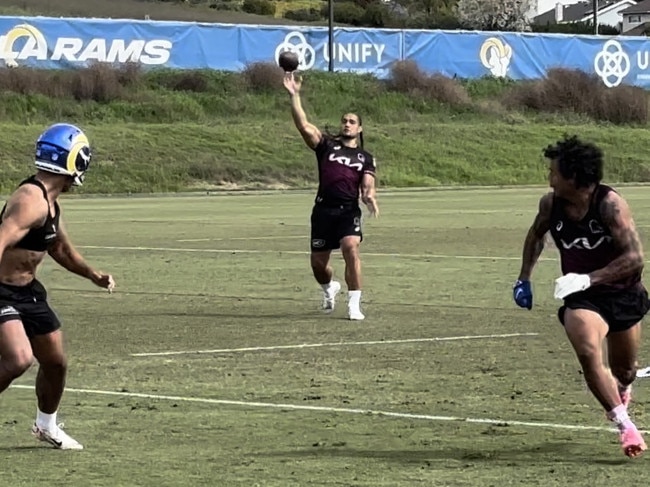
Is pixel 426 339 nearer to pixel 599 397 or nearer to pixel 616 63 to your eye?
pixel 599 397

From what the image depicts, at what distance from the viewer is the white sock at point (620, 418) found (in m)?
8.70

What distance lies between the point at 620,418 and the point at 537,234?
1.31 m

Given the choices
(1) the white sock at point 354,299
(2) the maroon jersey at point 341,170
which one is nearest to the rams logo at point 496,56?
(2) the maroon jersey at point 341,170

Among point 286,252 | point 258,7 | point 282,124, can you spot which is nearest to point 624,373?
point 286,252

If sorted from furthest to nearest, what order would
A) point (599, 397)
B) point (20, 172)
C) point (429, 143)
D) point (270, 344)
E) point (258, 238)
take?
point (429, 143) → point (20, 172) → point (258, 238) → point (270, 344) → point (599, 397)

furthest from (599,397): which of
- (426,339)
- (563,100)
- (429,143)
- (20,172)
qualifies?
(563,100)

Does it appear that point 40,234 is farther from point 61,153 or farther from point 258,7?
point 258,7

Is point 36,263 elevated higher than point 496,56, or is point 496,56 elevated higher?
point 36,263

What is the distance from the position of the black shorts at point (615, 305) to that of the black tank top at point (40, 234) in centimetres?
283

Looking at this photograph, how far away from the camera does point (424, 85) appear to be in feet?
197

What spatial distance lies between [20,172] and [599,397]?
126ft

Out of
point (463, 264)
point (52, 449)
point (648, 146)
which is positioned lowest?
point (648, 146)

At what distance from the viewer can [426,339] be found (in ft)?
46.7

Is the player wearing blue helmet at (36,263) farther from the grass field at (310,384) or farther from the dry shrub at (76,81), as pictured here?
the dry shrub at (76,81)
